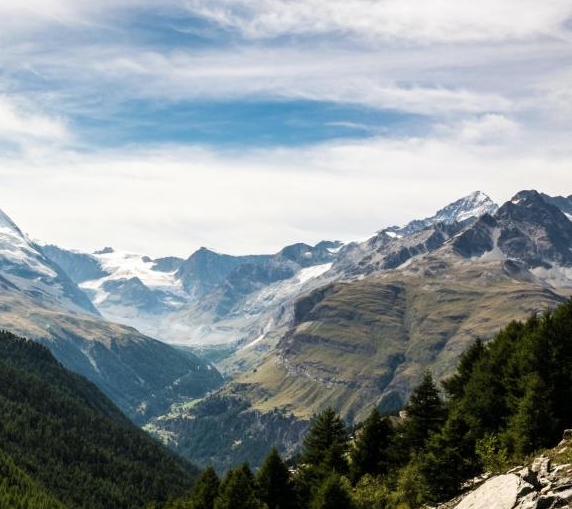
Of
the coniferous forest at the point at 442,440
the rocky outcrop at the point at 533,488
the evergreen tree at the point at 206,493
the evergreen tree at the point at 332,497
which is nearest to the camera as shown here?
the rocky outcrop at the point at 533,488

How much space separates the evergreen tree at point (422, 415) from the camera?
266 ft

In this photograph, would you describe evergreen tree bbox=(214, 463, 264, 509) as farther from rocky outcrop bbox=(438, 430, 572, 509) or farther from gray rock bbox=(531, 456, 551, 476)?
gray rock bbox=(531, 456, 551, 476)

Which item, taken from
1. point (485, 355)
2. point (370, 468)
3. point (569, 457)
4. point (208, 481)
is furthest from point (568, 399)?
point (208, 481)

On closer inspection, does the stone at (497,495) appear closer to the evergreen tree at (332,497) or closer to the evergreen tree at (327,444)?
the evergreen tree at (332,497)

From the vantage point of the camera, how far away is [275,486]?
79.2 meters

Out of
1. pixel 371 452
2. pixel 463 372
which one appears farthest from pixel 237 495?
pixel 463 372

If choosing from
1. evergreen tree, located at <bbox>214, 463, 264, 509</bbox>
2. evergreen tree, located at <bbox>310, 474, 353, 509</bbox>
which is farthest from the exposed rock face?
evergreen tree, located at <bbox>214, 463, 264, 509</bbox>

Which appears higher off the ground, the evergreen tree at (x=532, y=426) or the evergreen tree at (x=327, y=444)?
the evergreen tree at (x=532, y=426)

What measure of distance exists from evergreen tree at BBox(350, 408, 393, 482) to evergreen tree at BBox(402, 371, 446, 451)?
5322 millimetres

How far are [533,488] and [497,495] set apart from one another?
3136mm

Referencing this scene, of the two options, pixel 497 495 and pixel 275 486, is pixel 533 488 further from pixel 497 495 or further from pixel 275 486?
pixel 275 486

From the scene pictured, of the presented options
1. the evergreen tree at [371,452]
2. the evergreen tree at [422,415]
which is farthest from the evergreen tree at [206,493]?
the evergreen tree at [422,415]

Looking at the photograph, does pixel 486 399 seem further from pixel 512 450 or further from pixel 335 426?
pixel 335 426

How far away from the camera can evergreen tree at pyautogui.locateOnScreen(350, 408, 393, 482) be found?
85625mm
